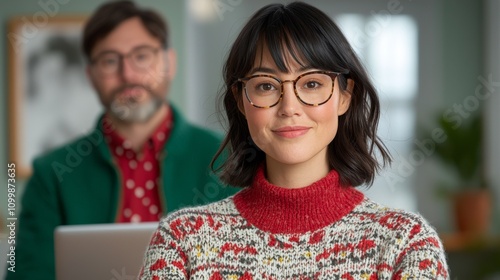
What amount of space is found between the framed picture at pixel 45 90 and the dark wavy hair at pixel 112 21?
257 centimetres

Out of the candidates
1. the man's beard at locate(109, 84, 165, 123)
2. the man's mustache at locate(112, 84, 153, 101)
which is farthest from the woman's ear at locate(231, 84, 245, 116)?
the man's mustache at locate(112, 84, 153, 101)

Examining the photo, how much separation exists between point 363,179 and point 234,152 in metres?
0.27

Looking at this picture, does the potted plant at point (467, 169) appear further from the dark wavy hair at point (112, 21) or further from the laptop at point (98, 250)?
the laptop at point (98, 250)

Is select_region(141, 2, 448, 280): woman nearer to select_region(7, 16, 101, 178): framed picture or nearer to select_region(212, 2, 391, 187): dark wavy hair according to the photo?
select_region(212, 2, 391, 187): dark wavy hair

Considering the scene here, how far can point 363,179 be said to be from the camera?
179 cm

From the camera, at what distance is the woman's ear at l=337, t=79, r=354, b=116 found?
1721 millimetres

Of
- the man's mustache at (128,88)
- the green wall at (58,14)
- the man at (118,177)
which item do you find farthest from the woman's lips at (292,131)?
the green wall at (58,14)

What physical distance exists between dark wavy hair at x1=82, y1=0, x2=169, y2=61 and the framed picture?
2.57 m

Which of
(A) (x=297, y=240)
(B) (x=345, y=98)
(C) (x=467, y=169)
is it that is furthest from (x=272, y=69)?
(C) (x=467, y=169)

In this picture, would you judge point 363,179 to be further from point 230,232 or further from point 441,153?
point 441,153

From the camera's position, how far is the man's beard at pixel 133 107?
3.15 m

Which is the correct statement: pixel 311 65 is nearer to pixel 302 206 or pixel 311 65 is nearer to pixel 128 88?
pixel 302 206

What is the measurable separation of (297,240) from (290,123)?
227mm

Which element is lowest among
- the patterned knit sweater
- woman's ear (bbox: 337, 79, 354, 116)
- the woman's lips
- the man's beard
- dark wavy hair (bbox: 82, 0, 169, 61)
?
the patterned knit sweater
